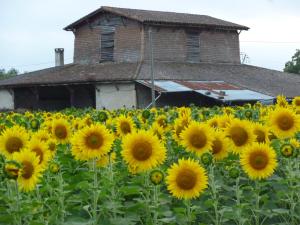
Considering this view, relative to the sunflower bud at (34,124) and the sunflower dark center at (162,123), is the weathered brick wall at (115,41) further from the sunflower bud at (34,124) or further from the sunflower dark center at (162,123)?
the sunflower dark center at (162,123)

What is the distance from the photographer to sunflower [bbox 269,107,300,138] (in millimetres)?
4980

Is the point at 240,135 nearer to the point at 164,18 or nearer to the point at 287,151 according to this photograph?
the point at 287,151

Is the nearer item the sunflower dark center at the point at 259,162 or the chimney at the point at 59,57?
the sunflower dark center at the point at 259,162

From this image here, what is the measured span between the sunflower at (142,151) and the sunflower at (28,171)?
0.63 meters

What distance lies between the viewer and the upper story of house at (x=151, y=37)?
37438 millimetres

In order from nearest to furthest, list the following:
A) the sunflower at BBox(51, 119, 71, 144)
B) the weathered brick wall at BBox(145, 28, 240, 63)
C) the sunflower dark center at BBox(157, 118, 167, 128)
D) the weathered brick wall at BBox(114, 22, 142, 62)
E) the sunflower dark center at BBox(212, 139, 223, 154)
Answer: the sunflower dark center at BBox(212, 139, 223, 154) < the sunflower at BBox(51, 119, 71, 144) < the sunflower dark center at BBox(157, 118, 167, 128) < the weathered brick wall at BBox(114, 22, 142, 62) < the weathered brick wall at BBox(145, 28, 240, 63)

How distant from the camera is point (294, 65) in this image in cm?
7269

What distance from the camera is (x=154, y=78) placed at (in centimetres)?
3303

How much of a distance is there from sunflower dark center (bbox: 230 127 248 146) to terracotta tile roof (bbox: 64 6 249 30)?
32.4 m

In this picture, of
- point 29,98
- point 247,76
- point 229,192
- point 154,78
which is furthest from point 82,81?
point 229,192

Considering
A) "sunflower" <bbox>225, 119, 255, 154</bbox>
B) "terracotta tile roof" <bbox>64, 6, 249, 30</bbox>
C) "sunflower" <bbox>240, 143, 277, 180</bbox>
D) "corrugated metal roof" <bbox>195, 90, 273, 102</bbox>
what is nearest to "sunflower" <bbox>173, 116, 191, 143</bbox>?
"sunflower" <bbox>225, 119, 255, 154</bbox>

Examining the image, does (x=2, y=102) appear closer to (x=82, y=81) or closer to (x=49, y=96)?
(x=49, y=96)

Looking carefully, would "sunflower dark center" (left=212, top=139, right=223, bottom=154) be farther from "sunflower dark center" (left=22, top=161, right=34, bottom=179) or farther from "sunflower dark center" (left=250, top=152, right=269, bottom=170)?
"sunflower dark center" (left=22, top=161, right=34, bottom=179)

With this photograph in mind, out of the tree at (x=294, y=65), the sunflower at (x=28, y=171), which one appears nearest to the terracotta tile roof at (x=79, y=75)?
the sunflower at (x=28, y=171)
